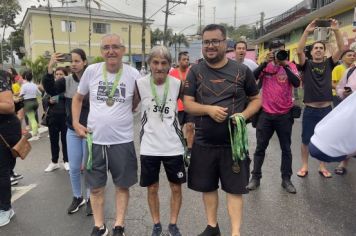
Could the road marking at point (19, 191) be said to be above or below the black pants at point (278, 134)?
below

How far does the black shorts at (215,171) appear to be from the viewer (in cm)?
338

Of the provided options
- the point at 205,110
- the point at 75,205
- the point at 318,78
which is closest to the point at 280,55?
the point at 318,78

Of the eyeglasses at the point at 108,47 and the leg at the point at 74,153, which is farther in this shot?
the leg at the point at 74,153

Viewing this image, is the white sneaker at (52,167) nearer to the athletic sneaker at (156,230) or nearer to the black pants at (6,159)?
the black pants at (6,159)

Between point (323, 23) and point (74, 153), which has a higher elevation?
point (323, 23)

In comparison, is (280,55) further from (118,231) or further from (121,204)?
(118,231)

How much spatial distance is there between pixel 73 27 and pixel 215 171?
137ft

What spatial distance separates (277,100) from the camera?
4.89 meters

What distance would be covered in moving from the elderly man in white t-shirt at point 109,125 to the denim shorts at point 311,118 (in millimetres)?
2976

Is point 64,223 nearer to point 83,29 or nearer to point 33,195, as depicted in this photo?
point 33,195

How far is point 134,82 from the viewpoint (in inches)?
142

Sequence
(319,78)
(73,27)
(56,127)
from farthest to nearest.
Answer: (73,27) → (56,127) → (319,78)

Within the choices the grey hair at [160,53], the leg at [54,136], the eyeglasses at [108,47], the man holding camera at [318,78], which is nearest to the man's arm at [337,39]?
the man holding camera at [318,78]

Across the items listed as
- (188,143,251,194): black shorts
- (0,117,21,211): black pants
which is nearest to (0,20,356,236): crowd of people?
(188,143,251,194): black shorts
